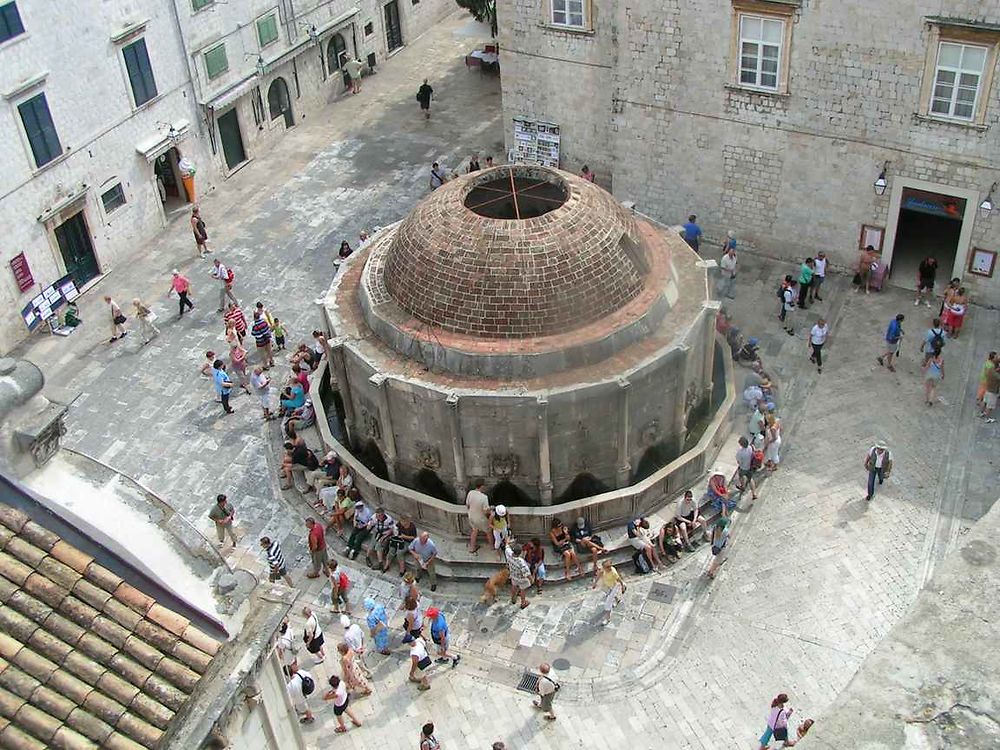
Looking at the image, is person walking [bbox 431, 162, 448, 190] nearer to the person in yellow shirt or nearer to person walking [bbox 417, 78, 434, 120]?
person walking [bbox 417, 78, 434, 120]

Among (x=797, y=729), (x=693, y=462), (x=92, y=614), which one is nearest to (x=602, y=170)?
(x=693, y=462)

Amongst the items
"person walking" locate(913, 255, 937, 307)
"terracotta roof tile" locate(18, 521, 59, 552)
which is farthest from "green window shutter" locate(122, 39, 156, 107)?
"terracotta roof tile" locate(18, 521, 59, 552)

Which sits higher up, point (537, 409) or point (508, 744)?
point (537, 409)

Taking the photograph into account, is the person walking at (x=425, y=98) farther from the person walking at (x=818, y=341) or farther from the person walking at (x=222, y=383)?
the person walking at (x=818, y=341)

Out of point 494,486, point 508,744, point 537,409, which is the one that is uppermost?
point 537,409

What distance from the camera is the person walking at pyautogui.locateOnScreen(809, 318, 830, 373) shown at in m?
25.1

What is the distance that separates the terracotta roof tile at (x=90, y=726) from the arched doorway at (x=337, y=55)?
34395 mm

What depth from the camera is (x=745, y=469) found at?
2259 centimetres

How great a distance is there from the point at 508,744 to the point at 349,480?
263 inches

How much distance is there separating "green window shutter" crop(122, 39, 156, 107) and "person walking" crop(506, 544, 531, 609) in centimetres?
1958

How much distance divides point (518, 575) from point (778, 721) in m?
5.55

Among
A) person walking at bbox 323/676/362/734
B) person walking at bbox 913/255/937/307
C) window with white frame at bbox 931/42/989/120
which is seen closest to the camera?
person walking at bbox 323/676/362/734

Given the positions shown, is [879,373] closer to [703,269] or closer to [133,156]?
[703,269]

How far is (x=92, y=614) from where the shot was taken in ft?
35.1
